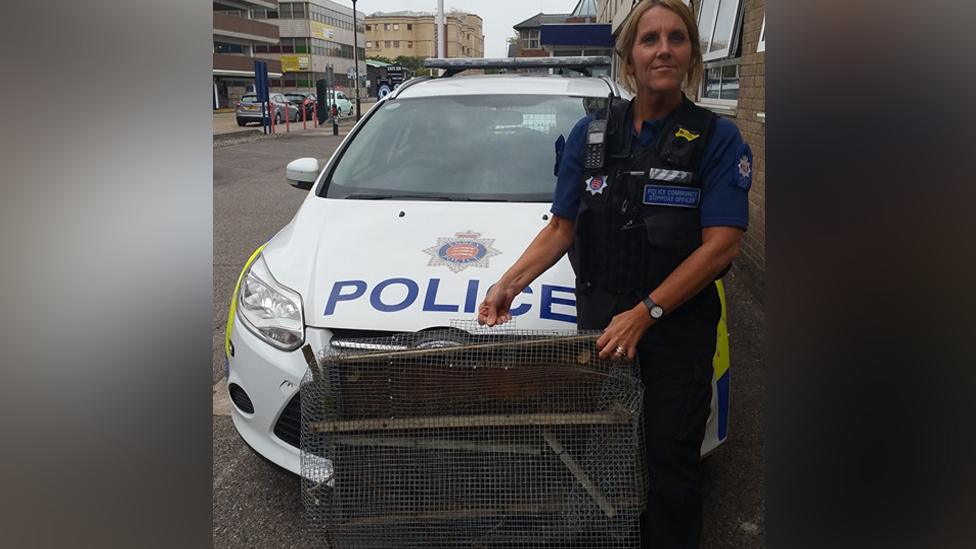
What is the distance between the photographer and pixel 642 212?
2.02 m

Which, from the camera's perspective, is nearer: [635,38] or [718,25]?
[635,38]

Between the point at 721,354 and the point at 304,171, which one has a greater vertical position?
the point at 304,171

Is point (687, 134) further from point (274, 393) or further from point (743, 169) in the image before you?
point (274, 393)

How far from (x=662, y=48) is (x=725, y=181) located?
400 mm

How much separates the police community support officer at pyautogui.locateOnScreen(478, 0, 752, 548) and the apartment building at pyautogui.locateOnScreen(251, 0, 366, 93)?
5936 cm

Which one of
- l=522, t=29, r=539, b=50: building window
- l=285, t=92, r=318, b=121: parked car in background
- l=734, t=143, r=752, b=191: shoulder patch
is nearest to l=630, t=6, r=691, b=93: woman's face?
l=734, t=143, r=752, b=191: shoulder patch

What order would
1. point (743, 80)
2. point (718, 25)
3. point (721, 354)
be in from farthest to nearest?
point (718, 25) < point (743, 80) < point (721, 354)

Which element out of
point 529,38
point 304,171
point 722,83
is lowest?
point 304,171

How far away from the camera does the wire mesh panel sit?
1.92m

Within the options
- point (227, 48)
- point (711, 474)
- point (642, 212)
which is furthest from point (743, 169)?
point (227, 48)

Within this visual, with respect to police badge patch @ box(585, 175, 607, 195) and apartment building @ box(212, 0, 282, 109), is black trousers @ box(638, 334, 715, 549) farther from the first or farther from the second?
apartment building @ box(212, 0, 282, 109)

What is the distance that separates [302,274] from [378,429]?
104 centimetres
